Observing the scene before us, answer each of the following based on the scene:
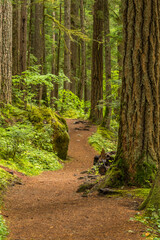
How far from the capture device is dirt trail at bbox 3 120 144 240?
324cm

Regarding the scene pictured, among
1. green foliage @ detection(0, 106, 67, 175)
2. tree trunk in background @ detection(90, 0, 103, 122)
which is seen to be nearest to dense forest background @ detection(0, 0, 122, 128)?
tree trunk in background @ detection(90, 0, 103, 122)

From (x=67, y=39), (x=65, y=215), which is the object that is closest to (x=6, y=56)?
(x=65, y=215)

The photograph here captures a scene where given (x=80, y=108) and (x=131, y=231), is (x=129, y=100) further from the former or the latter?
(x=80, y=108)

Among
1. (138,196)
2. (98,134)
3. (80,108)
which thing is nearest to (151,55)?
(138,196)

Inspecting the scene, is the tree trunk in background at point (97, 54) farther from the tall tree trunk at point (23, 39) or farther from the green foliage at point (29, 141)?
the green foliage at point (29, 141)

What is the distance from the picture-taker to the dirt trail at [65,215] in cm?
324

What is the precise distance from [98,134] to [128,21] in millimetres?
9461

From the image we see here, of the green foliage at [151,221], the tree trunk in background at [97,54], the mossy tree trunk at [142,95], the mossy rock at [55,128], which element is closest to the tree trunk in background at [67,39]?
the tree trunk in background at [97,54]

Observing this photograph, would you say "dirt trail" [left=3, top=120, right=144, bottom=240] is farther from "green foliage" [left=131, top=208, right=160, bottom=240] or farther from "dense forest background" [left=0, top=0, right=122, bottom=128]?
"dense forest background" [left=0, top=0, right=122, bottom=128]

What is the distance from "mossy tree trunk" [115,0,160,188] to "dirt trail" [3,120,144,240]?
0.85m

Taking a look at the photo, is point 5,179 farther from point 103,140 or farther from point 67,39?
point 67,39

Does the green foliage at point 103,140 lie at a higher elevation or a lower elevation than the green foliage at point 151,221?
lower

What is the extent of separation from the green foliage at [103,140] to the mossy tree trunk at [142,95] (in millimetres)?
7832

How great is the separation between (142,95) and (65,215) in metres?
2.65
